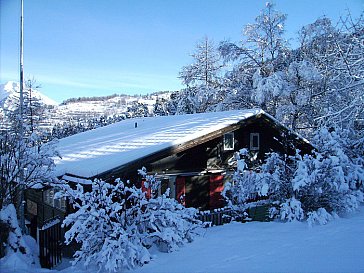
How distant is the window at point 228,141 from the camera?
14836 mm

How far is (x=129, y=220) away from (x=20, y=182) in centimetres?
385

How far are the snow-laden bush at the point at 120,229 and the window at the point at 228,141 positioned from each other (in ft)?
21.7

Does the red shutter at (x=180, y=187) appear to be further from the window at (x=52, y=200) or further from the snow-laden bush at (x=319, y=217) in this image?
the snow-laden bush at (x=319, y=217)

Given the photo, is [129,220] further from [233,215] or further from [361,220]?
[361,220]

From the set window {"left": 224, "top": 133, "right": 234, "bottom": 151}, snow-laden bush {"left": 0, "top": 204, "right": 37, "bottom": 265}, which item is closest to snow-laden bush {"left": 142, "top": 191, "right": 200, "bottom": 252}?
snow-laden bush {"left": 0, "top": 204, "right": 37, "bottom": 265}

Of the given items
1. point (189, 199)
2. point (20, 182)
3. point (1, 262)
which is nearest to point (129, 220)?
point (1, 262)

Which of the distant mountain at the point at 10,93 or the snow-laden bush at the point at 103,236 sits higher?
the distant mountain at the point at 10,93

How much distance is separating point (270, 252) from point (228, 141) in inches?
314

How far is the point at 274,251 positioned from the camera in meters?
7.41

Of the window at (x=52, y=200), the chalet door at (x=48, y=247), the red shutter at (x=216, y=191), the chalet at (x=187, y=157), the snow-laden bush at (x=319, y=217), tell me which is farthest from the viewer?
the red shutter at (x=216, y=191)

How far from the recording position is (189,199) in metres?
14.0

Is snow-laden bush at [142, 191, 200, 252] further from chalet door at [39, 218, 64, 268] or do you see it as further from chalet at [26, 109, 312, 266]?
chalet door at [39, 218, 64, 268]

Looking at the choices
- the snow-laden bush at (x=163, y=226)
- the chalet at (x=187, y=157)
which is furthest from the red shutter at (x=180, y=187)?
the snow-laden bush at (x=163, y=226)

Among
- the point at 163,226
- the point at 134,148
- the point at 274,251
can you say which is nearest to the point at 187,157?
the point at 134,148
